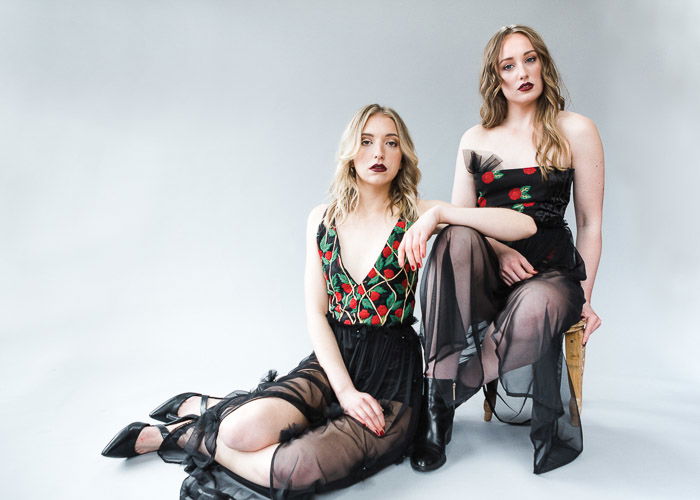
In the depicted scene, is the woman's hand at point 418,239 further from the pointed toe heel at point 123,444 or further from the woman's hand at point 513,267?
the pointed toe heel at point 123,444

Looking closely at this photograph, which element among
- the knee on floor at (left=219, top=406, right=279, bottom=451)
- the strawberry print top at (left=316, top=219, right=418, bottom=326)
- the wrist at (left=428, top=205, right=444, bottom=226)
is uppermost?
the wrist at (left=428, top=205, right=444, bottom=226)

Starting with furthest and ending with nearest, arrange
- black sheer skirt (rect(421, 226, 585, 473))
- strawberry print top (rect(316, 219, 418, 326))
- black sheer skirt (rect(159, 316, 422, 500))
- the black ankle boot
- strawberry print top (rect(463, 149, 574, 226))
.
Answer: strawberry print top (rect(463, 149, 574, 226)) < strawberry print top (rect(316, 219, 418, 326)) < the black ankle boot < black sheer skirt (rect(421, 226, 585, 473)) < black sheer skirt (rect(159, 316, 422, 500))

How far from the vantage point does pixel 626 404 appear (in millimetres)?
2699

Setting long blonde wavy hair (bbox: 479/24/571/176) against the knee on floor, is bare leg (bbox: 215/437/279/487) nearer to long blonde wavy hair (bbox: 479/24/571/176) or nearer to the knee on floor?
the knee on floor

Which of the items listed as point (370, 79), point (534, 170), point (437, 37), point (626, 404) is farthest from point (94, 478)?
point (437, 37)

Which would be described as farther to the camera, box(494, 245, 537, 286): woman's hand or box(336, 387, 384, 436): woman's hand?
box(494, 245, 537, 286): woman's hand

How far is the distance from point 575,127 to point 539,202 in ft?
1.02

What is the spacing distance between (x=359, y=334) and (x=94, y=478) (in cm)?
98

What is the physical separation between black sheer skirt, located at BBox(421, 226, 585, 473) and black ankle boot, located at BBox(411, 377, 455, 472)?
14 cm

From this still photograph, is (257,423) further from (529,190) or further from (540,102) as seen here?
(540,102)

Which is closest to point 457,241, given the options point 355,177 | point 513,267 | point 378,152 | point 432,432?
point 513,267

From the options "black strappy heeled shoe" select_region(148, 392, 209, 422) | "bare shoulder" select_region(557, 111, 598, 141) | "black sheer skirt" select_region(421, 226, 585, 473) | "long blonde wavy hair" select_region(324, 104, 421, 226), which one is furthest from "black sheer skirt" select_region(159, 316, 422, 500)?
"bare shoulder" select_region(557, 111, 598, 141)

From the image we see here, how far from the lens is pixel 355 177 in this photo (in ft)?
8.05

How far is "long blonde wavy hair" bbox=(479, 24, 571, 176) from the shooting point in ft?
8.00
